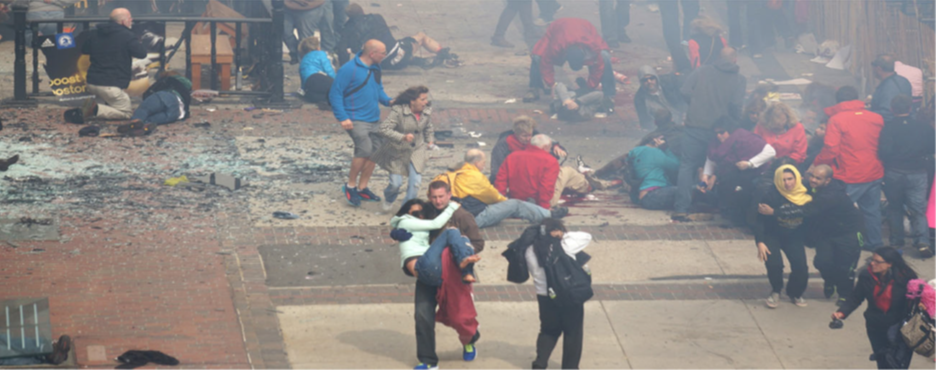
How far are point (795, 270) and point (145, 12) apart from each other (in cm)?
1363

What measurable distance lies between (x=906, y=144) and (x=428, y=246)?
5.48 m

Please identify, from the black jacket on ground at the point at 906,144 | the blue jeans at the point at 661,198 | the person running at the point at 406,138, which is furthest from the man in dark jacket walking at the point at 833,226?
the person running at the point at 406,138

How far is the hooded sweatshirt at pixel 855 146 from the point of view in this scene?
1039cm

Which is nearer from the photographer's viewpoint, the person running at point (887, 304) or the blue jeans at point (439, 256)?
the blue jeans at point (439, 256)

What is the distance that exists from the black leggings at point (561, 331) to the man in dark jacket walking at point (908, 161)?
15.7ft

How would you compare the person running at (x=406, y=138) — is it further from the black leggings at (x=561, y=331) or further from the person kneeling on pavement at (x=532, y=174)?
the black leggings at (x=561, y=331)

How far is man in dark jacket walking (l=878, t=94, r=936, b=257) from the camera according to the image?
404 inches

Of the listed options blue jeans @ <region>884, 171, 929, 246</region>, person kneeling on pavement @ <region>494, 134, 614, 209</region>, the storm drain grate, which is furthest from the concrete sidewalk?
blue jeans @ <region>884, 171, 929, 246</region>

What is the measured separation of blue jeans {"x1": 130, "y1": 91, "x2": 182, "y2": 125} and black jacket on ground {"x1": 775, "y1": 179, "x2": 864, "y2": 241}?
7.70 metres

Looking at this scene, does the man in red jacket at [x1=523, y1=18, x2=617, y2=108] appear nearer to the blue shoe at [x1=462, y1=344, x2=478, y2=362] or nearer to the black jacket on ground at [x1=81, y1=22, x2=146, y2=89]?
the black jacket on ground at [x1=81, y1=22, x2=146, y2=89]

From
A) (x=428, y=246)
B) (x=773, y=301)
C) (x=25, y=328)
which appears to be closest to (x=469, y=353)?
(x=428, y=246)

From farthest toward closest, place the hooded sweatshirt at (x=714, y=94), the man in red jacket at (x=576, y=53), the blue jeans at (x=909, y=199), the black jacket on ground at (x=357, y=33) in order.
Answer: the black jacket on ground at (x=357, y=33) → the man in red jacket at (x=576, y=53) → the hooded sweatshirt at (x=714, y=94) → the blue jeans at (x=909, y=199)

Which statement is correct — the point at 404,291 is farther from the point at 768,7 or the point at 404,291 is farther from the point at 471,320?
the point at 768,7

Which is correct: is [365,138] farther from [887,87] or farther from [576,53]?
[887,87]
